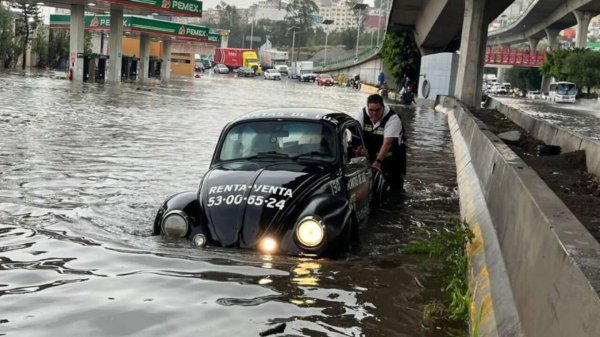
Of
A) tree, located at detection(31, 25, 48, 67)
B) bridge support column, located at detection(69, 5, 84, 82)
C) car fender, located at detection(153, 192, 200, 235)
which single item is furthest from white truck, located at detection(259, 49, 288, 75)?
car fender, located at detection(153, 192, 200, 235)

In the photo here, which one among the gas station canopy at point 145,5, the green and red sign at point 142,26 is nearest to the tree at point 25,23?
the green and red sign at point 142,26

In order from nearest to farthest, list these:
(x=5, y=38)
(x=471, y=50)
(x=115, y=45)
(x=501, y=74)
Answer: (x=471, y=50) < (x=115, y=45) < (x=5, y=38) < (x=501, y=74)

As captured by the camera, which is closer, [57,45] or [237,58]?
[57,45]

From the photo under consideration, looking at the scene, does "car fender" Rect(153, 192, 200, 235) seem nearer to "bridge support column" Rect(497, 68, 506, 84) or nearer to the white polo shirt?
the white polo shirt

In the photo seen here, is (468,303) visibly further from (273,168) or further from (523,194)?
(273,168)

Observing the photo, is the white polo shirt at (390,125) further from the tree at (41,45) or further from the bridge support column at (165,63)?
the tree at (41,45)

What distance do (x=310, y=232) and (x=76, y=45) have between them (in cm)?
4776

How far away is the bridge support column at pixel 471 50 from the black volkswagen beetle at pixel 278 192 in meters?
32.3

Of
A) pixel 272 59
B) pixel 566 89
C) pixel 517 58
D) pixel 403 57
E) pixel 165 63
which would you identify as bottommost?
pixel 165 63

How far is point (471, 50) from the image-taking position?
40781mm

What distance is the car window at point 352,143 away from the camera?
8.51m

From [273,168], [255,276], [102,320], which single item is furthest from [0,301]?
[273,168]

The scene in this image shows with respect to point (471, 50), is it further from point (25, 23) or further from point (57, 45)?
point (57, 45)

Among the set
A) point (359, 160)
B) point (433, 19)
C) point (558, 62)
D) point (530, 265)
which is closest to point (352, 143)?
point (359, 160)
